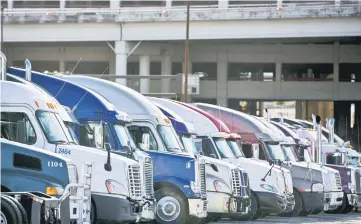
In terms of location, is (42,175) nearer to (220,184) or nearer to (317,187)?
(220,184)

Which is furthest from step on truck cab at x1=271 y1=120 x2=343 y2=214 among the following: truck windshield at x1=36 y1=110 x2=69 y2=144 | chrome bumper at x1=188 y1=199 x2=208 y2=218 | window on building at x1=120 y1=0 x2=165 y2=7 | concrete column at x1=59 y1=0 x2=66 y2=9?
concrete column at x1=59 y1=0 x2=66 y2=9

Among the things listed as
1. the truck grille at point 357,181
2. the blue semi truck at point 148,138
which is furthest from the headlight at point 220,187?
the truck grille at point 357,181

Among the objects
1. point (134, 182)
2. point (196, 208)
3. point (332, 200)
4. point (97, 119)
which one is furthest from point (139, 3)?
point (134, 182)

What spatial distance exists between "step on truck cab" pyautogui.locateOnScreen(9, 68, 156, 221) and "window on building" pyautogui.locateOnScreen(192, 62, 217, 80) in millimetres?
48606

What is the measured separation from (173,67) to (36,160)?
52.4 meters

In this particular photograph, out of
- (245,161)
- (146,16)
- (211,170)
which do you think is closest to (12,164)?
(211,170)

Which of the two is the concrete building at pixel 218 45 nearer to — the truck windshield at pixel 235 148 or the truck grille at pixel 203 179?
the truck windshield at pixel 235 148

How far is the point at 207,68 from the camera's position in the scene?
6962 cm

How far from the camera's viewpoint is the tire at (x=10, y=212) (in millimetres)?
14320

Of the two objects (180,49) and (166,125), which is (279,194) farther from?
(180,49)

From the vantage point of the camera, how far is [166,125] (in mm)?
21766

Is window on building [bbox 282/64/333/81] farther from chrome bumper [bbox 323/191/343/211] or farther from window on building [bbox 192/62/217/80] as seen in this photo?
chrome bumper [bbox 323/191/343/211]

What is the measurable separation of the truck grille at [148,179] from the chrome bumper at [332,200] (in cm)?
1156

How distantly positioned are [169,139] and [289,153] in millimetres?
8610
